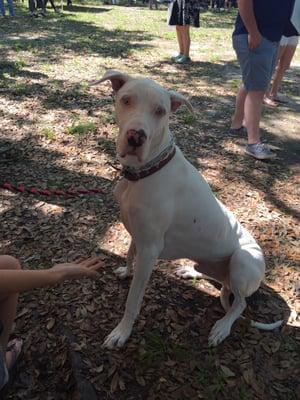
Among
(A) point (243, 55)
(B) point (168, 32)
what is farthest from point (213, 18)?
(A) point (243, 55)

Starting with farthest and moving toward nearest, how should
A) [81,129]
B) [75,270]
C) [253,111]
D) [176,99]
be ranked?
[81,129] < [253,111] < [176,99] < [75,270]

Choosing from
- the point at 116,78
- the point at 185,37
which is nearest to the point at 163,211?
the point at 116,78

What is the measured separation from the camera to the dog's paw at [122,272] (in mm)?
3371

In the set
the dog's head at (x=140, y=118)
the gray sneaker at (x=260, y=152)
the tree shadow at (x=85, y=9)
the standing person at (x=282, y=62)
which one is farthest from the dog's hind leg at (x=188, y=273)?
the tree shadow at (x=85, y=9)

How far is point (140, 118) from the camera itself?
2361 millimetres

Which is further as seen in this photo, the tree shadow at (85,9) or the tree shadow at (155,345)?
the tree shadow at (85,9)

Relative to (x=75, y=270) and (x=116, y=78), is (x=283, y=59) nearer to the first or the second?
(x=116, y=78)

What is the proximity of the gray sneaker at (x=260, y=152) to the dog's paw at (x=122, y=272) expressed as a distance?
8.66ft

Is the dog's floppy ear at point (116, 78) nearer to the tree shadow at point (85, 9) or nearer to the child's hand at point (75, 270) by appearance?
the child's hand at point (75, 270)

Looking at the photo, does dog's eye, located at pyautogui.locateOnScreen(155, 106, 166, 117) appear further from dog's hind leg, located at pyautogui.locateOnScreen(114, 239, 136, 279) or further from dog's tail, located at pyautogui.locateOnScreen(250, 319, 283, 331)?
dog's tail, located at pyautogui.locateOnScreen(250, 319, 283, 331)

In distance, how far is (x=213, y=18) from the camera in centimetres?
1734

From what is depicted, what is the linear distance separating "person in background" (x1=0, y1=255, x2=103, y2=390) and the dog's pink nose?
75 centimetres

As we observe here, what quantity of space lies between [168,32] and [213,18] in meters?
5.44

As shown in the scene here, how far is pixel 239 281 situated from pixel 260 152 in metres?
2.77
